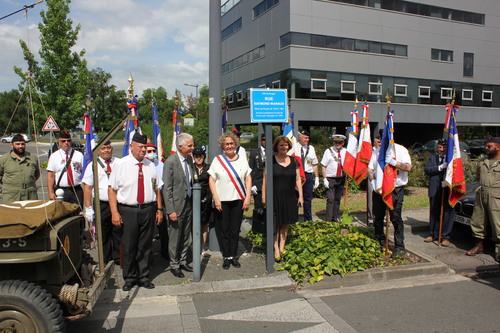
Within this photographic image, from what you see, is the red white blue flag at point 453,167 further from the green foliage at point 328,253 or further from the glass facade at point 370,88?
the glass facade at point 370,88

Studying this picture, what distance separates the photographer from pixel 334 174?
8359 millimetres

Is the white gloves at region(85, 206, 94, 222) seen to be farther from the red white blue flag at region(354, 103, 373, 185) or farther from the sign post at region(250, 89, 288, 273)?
the red white blue flag at region(354, 103, 373, 185)

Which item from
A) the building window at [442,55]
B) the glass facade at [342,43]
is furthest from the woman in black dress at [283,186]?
the building window at [442,55]

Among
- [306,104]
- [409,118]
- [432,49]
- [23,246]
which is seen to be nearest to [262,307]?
[23,246]

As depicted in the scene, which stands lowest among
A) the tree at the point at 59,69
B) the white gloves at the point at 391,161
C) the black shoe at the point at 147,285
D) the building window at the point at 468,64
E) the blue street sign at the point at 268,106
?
the black shoe at the point at 147,285

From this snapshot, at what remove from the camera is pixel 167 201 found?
5.61 meters

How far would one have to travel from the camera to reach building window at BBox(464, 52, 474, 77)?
33000 mm

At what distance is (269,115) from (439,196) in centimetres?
401

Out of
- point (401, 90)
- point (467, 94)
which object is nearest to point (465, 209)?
point (401, 90)

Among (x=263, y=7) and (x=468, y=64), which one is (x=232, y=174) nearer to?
(x=263, y=7)

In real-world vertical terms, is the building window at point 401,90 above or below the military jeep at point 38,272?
above

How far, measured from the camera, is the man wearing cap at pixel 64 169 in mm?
6684

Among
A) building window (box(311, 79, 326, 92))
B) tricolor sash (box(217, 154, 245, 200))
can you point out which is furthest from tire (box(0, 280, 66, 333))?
building window (box(311, 79, 326, 92))

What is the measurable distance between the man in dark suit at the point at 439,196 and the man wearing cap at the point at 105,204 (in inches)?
223
